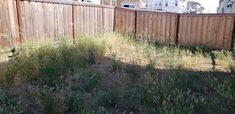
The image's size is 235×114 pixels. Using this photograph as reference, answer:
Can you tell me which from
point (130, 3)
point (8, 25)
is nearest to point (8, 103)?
point (8, 25)

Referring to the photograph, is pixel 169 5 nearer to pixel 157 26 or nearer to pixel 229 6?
pixel 229 6

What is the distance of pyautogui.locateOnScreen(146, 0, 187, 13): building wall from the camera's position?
985 inches

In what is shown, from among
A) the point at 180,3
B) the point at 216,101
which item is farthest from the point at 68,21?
the point at 180,3

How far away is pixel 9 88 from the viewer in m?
4.35

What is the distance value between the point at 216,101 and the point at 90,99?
2.03 metres

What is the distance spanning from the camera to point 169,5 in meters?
25.6

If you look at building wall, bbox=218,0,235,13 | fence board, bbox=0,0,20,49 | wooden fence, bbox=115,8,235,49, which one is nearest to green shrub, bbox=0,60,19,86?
fence board, bbox=0,0,20,49

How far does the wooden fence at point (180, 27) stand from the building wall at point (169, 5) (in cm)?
1457

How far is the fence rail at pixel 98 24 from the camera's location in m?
6.73

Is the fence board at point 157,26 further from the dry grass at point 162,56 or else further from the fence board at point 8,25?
the fence board at point 8,25

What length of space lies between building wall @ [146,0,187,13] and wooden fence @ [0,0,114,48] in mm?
16132

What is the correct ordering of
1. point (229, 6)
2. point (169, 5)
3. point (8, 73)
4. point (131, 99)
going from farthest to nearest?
point (169, 5) → point (229, 6) → point (8, 73) → point (131, 99)

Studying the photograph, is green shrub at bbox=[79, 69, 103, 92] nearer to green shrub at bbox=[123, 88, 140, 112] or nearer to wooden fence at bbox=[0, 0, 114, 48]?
green shrub at bbox=[123, 88, 140, 112]

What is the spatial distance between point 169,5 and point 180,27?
16107 millimetres
